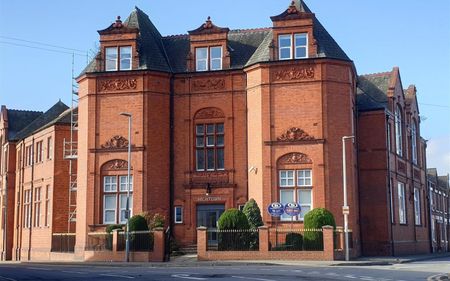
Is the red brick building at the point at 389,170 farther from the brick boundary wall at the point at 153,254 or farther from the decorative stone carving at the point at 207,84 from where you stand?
the brick boundary wall at the point at 153,254

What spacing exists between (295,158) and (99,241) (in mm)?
13018

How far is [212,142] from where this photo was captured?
44.8 metres

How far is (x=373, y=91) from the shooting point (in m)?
51.7

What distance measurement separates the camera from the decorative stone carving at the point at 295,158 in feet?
135

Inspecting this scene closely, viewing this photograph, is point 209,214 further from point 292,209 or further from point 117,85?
point 117,85

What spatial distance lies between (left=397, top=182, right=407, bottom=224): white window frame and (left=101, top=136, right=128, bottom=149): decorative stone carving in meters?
20.4

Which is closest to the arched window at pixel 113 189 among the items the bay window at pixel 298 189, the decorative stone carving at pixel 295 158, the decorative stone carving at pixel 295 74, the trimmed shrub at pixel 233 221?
the trimmed shrub at pixel 233 221

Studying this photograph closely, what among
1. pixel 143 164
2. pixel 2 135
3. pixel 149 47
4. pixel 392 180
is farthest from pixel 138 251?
pixel 2 135

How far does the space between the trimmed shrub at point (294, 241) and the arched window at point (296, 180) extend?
309 cm

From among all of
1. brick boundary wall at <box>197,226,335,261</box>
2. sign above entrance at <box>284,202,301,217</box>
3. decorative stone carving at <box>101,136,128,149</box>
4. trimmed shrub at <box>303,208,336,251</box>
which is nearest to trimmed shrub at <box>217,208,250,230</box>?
brick boundary wall at <box>197,226,335,261</box>

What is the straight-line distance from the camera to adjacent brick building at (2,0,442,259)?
41.4 m

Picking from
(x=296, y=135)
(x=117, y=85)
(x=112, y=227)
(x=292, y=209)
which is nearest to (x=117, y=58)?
(x=117, y=85)

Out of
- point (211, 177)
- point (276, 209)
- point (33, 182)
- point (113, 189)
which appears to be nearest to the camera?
point (276, 209)

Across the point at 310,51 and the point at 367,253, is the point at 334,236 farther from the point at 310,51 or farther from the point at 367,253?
the point at 310,51
